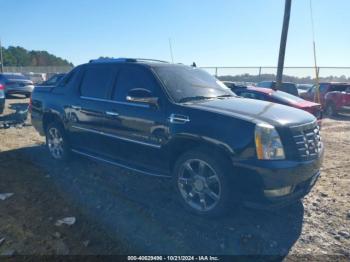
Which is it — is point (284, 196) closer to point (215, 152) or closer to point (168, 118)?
point (215, 152)

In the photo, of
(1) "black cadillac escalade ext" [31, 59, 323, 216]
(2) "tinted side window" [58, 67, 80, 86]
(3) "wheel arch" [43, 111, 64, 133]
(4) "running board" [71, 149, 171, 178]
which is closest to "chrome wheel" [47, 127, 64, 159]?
(3) "wheel arch" [43, 111, 64, 133]

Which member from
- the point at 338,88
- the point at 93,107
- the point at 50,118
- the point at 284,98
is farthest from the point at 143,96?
the point at 338,88

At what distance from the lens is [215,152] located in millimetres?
3721

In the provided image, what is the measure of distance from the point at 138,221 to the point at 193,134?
1.27 metres

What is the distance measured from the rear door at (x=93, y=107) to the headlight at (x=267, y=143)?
254 cm

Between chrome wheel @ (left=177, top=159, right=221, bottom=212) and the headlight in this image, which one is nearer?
the headlight

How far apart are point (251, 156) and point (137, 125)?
1742 millimetres

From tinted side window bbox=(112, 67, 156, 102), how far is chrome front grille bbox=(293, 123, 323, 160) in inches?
77.3

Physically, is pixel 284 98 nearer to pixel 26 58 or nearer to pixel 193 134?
pixel 193 134

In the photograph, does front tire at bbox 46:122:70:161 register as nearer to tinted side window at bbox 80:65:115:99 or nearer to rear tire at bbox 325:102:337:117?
tinted side window at bbox 80:65:115:99

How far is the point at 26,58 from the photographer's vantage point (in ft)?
289

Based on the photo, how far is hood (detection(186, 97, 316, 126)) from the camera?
3.64 m

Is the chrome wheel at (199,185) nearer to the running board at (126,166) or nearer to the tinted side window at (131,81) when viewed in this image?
the running board at (126,166)

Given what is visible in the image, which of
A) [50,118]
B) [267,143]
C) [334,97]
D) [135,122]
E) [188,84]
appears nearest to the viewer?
[267,143]
